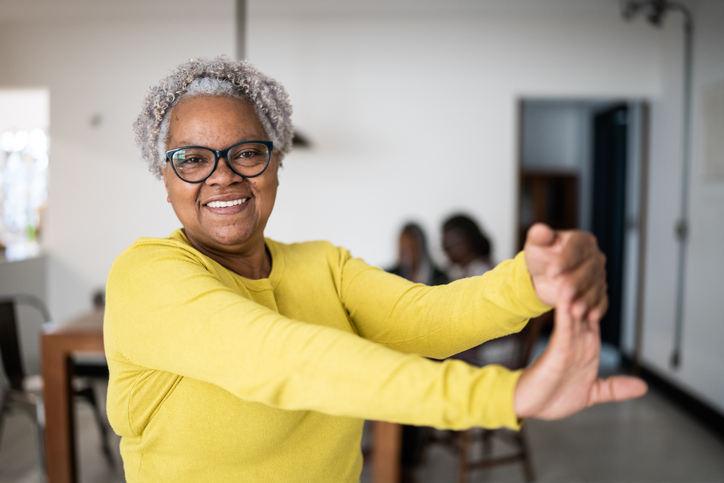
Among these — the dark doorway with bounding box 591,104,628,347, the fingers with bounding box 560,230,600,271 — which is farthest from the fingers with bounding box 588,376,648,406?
the dark doorway with bounding box 591,104,628,347

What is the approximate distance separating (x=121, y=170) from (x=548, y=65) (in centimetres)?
355

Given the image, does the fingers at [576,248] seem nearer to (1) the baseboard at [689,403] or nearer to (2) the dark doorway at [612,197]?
(1) the baseboard at [689,403]

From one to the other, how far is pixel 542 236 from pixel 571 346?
0.38 ft

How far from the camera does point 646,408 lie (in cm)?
347

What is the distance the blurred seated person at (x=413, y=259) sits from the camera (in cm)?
321

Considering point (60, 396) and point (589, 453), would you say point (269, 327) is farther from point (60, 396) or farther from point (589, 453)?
point (589, 453)

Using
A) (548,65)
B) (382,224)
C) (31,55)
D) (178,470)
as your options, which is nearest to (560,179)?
(548,65)

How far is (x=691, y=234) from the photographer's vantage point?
343 cm

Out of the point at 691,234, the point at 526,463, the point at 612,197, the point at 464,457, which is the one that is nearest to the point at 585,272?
the point at 464,457

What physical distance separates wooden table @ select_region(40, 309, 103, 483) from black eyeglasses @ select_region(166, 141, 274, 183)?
62.0 inches

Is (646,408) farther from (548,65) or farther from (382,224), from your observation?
(548,65)

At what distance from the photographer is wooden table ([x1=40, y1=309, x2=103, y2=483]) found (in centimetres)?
202

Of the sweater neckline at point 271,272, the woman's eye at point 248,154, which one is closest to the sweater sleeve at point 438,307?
the sweater neckline at point 271,272

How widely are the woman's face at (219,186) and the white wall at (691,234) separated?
3344 millimetres
